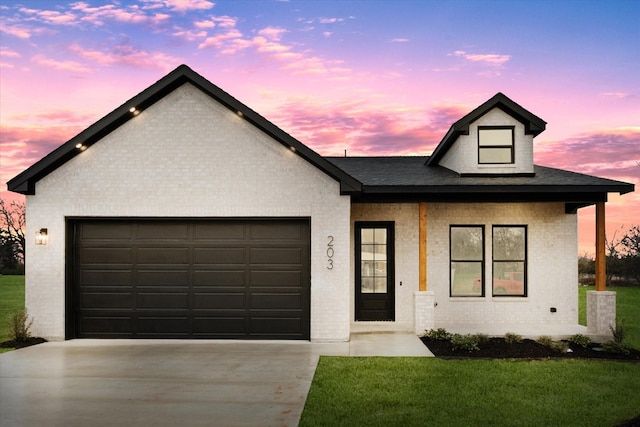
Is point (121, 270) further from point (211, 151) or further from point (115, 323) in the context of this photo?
point (211, 151)

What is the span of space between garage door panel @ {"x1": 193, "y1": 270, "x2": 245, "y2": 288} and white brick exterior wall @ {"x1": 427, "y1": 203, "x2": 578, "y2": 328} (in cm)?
536

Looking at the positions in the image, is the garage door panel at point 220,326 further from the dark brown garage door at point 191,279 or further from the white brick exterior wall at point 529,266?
the white brick exterior wall at point 529,266

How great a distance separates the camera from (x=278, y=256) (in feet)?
41.0

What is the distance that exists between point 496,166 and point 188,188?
827 centimetres

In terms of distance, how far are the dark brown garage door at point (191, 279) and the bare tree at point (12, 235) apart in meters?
32.5

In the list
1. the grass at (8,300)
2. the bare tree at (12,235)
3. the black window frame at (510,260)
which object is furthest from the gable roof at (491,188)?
the bare tree at (12,235)

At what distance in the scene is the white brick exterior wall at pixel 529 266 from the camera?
48.1 ft

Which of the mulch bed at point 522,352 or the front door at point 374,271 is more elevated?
the front door at point 374,271

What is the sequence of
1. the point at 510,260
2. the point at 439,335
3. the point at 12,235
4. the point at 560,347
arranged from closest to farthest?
the point at 560,347, the point at 439,335, the point at 510,260, the point at 12,235

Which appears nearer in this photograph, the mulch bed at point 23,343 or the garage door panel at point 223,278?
the mulch bed at point 23,343

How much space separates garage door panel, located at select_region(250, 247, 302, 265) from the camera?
12.5 metres

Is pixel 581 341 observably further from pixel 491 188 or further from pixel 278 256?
pixel 278 256

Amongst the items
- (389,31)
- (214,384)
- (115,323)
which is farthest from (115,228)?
(389,31)

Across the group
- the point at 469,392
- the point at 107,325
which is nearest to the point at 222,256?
the point at 107,325
